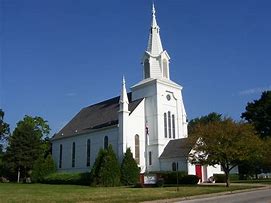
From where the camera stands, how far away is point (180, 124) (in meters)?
53.3

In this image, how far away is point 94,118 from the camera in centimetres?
5838

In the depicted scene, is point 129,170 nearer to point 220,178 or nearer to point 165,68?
point 220,178

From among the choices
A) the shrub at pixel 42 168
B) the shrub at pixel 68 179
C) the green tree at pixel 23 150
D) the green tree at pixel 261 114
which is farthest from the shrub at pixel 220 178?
the green tree at pixel 23 150

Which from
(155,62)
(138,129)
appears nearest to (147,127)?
(138,129)

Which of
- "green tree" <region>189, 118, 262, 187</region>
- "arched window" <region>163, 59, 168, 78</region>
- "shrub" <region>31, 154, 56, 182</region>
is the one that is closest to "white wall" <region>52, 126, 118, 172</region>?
"shrub" <region>31, 154, 56, 182</region>

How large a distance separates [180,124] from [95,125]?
12.8 meters

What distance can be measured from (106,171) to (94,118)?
55.4 feet

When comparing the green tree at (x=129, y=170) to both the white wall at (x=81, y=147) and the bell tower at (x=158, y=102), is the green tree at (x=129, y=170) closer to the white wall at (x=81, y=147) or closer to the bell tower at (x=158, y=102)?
the bell tower at (x=158, y=102)

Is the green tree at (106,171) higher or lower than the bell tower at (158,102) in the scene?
lower

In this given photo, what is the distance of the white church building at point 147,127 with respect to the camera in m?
48.3

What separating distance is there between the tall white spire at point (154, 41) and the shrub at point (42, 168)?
23.8 meters

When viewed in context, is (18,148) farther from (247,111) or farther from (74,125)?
(247,111)

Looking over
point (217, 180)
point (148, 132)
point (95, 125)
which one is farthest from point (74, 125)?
point (217, 180)

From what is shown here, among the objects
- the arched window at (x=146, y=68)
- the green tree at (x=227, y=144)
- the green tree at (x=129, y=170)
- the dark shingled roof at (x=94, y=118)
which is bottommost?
the green tree at (x=129, y=170)
